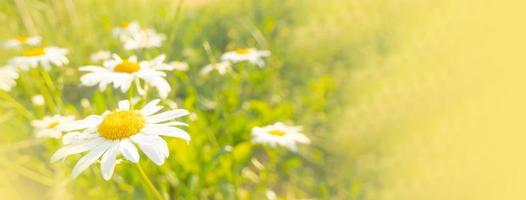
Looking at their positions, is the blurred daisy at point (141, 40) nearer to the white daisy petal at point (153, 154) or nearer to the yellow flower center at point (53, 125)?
the yellow flower center at point (53, 125)

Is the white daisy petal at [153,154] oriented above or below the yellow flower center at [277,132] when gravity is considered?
below

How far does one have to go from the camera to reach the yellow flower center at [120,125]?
1.12m

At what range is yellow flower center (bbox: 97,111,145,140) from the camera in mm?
1119

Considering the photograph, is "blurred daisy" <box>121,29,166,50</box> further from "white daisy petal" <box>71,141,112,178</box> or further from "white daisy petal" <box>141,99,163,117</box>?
"white daisy petal" <box>71,141,112,178</box>

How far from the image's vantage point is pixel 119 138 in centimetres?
112

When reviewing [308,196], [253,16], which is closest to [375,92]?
[308,196]

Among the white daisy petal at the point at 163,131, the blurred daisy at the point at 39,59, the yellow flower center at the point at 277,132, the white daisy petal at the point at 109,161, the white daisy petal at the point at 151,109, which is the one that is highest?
the blurred daisy at the point at 39,59

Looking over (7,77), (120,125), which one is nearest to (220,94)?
(7,77)

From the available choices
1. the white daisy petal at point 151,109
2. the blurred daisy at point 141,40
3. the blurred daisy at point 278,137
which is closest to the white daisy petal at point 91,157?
the white daisy petal at point 151,109

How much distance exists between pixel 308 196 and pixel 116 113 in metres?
1.36

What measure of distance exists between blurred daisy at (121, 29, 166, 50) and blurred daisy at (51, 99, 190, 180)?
→ 1163mm

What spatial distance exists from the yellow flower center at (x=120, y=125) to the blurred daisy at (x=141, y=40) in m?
1.17

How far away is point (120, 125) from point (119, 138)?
0.03 meters

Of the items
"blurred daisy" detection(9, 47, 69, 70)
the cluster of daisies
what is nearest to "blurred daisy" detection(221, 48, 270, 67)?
the cluster of daisies
